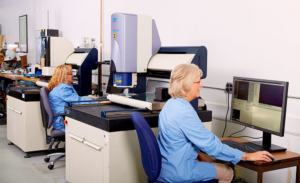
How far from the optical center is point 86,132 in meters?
2.27

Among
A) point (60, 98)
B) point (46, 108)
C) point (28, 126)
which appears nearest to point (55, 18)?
point (28, 126)

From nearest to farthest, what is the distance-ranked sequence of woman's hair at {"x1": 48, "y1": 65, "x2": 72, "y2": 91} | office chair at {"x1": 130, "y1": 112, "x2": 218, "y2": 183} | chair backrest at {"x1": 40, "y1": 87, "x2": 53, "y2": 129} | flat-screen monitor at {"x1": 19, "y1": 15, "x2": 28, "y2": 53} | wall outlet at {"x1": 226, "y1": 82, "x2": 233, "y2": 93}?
office chair at {"x1": 130, "y1": 112, "x2": 218, "y2": 183} < wall outlet at {"x1": 226, "y1": 82, "x2": 233, "y2": 93} < chair backrest at {"x1": 40, "y1": 87, "x2": 53, "y2": 129} < woman's hair at {"x1": 48, "y1": 65, "x2": 72, "y2": 91} < flat-screen monitor at {"x1": 19, "y1": 15, "x2": 28, "y2": 53}

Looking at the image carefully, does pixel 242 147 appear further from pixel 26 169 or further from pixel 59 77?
pixel 26 169

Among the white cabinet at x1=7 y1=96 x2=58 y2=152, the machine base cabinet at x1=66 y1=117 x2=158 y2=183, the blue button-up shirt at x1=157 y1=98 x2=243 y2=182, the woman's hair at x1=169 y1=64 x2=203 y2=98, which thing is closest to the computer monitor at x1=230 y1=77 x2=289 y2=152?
the blue button-up shirt at x1=157 y1=98 x2=243 y2=182

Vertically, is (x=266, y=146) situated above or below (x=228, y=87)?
below

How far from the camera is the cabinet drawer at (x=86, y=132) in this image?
2.13 m

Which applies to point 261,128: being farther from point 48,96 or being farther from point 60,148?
point 60,148

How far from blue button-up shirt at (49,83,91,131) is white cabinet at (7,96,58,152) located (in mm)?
474

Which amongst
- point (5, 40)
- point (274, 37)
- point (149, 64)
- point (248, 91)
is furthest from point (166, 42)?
point (5, 40)

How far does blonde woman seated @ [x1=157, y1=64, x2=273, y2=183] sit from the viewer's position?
172 centimetres

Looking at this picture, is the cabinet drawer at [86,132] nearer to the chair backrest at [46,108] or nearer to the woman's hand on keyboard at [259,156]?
the chair backrest at [46,108]

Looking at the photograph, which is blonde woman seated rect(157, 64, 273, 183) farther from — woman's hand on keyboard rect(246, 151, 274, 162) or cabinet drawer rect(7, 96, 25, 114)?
cabinet drawer rect(7, 96, 25, 114)

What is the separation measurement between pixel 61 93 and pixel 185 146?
1.88 metres

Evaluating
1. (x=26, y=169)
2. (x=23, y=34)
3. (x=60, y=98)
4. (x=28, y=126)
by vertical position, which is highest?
(x=23, y=34)
